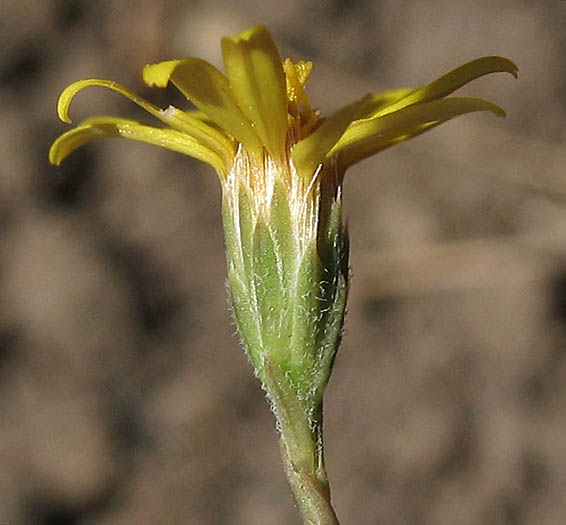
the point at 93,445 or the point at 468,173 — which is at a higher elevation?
the point at 468,173

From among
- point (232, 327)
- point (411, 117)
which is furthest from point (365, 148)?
point (232, 327)

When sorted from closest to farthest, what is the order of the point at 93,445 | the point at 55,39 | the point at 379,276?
the point at 93,445 < the point at 379,276 < the point at 55,39

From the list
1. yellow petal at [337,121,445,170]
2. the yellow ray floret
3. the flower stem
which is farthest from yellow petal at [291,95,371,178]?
the flower stem

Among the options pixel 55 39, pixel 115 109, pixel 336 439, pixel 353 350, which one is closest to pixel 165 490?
pixel 336 439

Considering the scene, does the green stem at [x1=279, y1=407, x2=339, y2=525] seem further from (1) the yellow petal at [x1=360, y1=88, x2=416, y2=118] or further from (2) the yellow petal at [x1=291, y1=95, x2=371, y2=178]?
(1) the yellow petal at [x1=360, y1=88, x2=416, y2=118]

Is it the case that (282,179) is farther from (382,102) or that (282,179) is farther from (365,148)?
(382,102)

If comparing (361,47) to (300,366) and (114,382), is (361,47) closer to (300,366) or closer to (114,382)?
(114,382)

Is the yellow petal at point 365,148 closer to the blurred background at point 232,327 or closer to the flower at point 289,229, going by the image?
the flower at point 289,229
